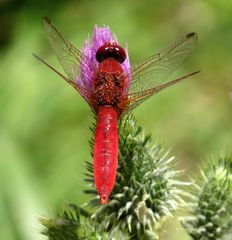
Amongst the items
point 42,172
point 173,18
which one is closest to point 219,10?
point 173,18

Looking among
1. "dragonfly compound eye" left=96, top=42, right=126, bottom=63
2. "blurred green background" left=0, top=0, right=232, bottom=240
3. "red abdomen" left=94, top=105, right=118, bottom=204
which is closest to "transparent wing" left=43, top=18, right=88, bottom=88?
"dragonfly compound eye" left=96, top=42, right=126, bottom=63

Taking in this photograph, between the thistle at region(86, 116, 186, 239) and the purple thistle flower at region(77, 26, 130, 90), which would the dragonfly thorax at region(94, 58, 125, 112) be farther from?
the thistle at region(86, 116, 186, 239)

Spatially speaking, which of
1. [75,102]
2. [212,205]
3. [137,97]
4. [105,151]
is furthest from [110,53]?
[75,102]

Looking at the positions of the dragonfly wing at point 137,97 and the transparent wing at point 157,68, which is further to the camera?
the transparent wing at point 157,68

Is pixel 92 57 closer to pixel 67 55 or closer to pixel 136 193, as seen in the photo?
pixel 67 55

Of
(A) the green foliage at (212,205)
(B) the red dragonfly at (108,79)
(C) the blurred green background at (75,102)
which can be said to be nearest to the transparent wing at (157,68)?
(B) the red dragonfly at (108,79)

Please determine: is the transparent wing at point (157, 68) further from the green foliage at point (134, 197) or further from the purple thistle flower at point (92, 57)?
the green foliage at point (134, 197)

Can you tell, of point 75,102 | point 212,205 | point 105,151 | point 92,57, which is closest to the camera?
point 105,151
